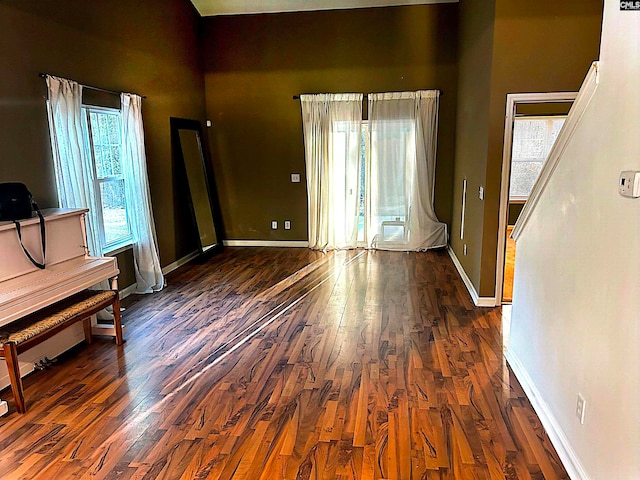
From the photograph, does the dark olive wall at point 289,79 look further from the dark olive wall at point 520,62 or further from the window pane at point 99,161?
the window pane at point 99,161

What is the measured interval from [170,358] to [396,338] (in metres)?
1.76

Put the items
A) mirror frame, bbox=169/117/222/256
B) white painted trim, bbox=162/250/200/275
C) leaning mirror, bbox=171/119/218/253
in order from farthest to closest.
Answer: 1. leaning mirror, bbox=171/119/218/253
2. mirror frame, bbox=169/117/222/256
3. white painted trim, bbox=162/250/200/275

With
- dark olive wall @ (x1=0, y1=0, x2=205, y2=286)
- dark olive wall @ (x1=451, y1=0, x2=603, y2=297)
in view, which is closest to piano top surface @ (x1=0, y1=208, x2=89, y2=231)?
dark olive wall @ (x1=0, y1=0, x2=205, y2=286)

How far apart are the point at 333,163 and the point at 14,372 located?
4.79 m

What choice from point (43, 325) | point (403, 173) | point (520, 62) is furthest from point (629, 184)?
point (403, 173)

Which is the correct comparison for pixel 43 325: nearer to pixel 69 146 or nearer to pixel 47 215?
pixel 47 215

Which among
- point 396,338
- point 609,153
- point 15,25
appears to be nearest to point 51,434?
point 396,338

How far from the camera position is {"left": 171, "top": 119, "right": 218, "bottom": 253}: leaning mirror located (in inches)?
241

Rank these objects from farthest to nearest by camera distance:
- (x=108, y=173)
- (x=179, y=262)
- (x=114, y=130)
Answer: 1. (x=179, y=262)
2. (x=114, y=130)
3. (x=108, y=173)

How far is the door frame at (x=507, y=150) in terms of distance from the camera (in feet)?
12.7

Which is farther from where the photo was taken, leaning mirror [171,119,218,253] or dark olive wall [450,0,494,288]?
leaning mirror [171,119,218,253]

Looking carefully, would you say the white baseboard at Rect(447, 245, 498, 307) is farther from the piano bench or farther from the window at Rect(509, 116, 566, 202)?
the piano bench

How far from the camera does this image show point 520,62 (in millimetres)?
3889

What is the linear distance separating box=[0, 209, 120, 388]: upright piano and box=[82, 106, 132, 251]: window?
0.81 meters
